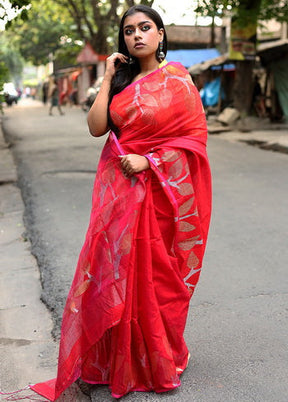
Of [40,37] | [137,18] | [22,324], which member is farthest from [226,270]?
[40,37]

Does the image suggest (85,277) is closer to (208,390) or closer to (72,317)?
(72,317)

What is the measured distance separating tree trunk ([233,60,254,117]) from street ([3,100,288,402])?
294 inches

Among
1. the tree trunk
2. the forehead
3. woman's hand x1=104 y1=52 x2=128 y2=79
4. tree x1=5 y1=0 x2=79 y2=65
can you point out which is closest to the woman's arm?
woman's hand x1=104 y1=52 x2=128 y2=79

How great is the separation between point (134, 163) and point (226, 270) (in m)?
2.13

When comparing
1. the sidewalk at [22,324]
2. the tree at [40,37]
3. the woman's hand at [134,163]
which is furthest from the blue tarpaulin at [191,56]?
the woman's hand at [134,163]

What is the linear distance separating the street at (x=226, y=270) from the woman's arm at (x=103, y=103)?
1190 millimetres

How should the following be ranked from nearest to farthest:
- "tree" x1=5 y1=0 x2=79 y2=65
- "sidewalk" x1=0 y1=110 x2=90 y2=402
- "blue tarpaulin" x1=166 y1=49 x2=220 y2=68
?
1. "sidewalk" x1=0 y1=110 x2=90 y2=402
2. "blue tarpaulin" x1=166 y1=49 x2=220 y2=68
3. "tree" x1=5 y1=0 x2=79 y2=65

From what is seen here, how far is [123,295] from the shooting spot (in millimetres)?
2230

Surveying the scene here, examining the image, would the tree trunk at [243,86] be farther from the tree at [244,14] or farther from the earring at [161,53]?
the earring at [161,53]

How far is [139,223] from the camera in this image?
229cm

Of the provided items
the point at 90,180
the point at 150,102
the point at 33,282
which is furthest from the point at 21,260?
the point at 90,180

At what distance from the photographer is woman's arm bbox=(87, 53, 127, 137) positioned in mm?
2348

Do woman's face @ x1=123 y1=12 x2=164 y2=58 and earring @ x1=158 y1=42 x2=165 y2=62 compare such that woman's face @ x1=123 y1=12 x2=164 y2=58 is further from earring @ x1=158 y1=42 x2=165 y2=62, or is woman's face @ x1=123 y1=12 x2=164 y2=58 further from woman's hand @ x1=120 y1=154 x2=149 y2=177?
woman's hand @ x1=120 y1=154 x2=149 y2=177

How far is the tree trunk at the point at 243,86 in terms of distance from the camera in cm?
1630
